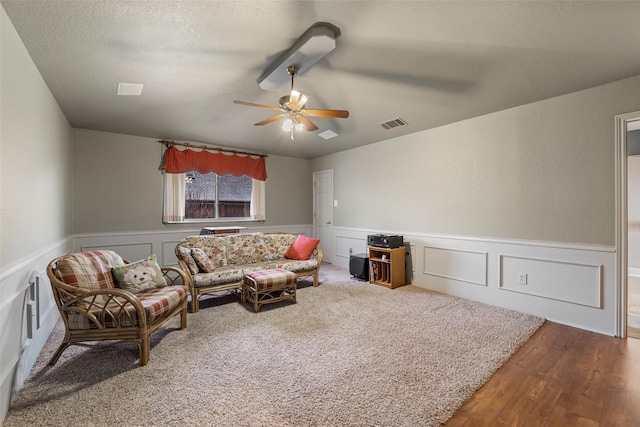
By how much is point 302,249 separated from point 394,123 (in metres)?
2.40

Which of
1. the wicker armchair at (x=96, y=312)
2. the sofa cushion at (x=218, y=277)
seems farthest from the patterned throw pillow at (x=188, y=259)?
the wicker armchair at (x=96, y=312)

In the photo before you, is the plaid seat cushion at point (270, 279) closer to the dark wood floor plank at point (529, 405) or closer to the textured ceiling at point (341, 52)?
the textured ceiling at point (341, 52)

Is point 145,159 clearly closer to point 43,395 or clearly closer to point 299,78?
point 299,78

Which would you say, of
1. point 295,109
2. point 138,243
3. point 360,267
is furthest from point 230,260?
point 295,109

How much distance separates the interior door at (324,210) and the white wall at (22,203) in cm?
443

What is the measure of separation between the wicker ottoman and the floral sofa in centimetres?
18

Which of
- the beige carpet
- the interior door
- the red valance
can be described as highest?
the red valance

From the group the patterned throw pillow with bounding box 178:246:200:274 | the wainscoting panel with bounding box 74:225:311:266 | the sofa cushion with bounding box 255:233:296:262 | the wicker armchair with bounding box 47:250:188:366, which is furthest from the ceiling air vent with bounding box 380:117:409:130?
the wainscoting panel with bounding box 74:225:311:266

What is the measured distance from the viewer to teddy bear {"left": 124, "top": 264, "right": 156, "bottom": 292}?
2.63 m

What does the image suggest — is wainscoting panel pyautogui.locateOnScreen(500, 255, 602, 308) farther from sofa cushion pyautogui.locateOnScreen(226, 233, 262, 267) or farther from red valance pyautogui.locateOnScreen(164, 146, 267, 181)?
red valance pyautogui.locateOnScreen(164, 146, 267, 181)

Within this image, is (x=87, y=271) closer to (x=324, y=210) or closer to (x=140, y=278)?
(x=140, y=278)

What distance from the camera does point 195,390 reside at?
1873 millimetres

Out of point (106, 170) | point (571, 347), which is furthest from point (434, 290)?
point (106, 170)

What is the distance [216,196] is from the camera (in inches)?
213
